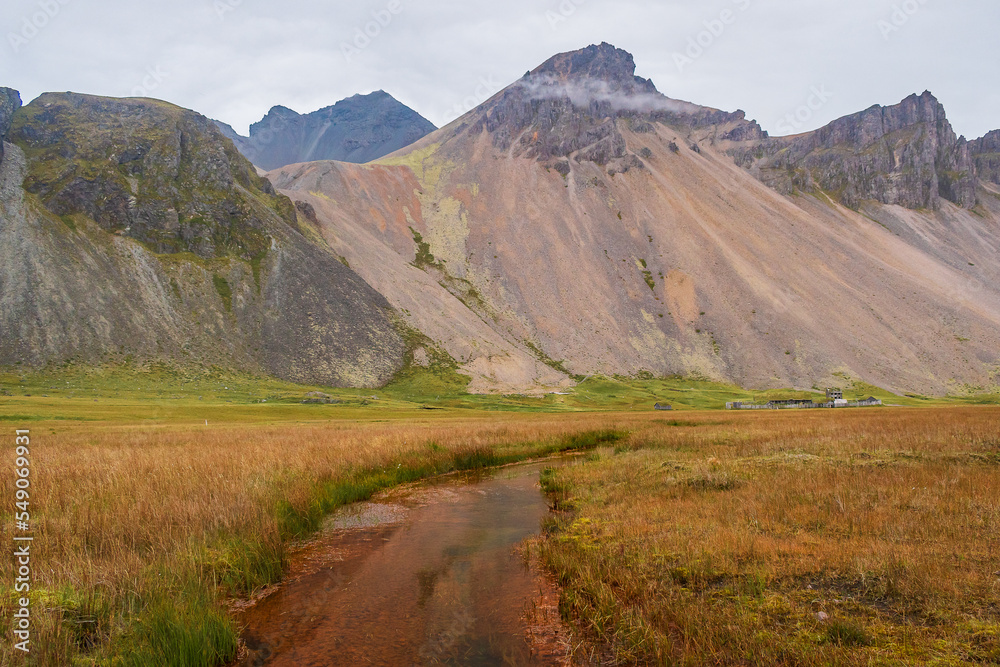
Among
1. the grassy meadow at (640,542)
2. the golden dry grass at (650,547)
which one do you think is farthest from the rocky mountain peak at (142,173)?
the golden dry grass at (650,547)

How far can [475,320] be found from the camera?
121 m

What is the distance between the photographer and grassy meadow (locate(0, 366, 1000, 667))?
303 inches

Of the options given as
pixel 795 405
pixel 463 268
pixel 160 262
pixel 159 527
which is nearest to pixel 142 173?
pixel 160 262

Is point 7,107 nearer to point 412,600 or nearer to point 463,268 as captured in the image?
point 463,268

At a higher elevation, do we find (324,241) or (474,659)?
(324,241)

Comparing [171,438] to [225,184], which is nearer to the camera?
[171,438]

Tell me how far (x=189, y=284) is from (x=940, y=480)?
106m

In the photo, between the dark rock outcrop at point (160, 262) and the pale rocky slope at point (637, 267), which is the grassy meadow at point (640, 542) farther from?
the pale rocky slope at point (637, 267)

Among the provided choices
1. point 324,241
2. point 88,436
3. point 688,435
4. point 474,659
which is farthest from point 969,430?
point 324,241

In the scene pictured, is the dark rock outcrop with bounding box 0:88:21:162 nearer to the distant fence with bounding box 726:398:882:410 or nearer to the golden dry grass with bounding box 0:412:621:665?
the golden dry grass with bounding box 0:412:621:665

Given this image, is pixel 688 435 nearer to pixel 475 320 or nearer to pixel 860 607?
pixel 860 607

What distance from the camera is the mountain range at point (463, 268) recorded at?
90750 millimetres

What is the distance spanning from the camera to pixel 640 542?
1213 centimetres

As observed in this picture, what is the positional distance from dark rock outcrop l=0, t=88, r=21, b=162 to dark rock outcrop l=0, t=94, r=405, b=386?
1.44 meters
